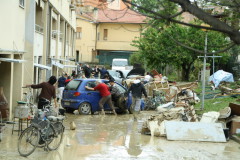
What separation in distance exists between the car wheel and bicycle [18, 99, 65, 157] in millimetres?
7343

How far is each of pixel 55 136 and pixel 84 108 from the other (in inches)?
330

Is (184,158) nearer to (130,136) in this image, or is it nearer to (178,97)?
(130,136)

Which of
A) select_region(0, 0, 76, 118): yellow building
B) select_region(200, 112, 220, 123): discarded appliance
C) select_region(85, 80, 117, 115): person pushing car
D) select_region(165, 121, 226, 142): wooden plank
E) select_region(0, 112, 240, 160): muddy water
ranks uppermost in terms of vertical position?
select_region(0, 0, 76, 118): yellow building

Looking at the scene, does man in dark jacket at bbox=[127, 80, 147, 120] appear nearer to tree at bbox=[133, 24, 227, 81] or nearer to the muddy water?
the muddy water

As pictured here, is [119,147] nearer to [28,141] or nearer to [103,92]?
[28,141]

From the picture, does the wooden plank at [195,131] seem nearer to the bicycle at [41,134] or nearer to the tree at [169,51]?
the bicycle at [41,134]

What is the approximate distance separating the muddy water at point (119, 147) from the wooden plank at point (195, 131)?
26 centimetres

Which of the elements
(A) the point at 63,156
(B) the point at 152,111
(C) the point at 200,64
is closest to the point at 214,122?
(A) the point at 63,156

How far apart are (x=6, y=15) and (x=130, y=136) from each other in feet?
19.5

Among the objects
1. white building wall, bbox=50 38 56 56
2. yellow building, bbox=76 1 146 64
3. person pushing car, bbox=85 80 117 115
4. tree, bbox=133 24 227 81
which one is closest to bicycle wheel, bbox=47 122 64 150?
person pushing car, bbox=85 80 117 115

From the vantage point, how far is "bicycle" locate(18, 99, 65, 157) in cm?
1062

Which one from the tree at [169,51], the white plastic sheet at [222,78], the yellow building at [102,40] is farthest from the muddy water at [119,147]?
the yellow building at [102,40]

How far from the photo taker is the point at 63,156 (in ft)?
35.8

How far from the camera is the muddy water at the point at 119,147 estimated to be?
11.0m
